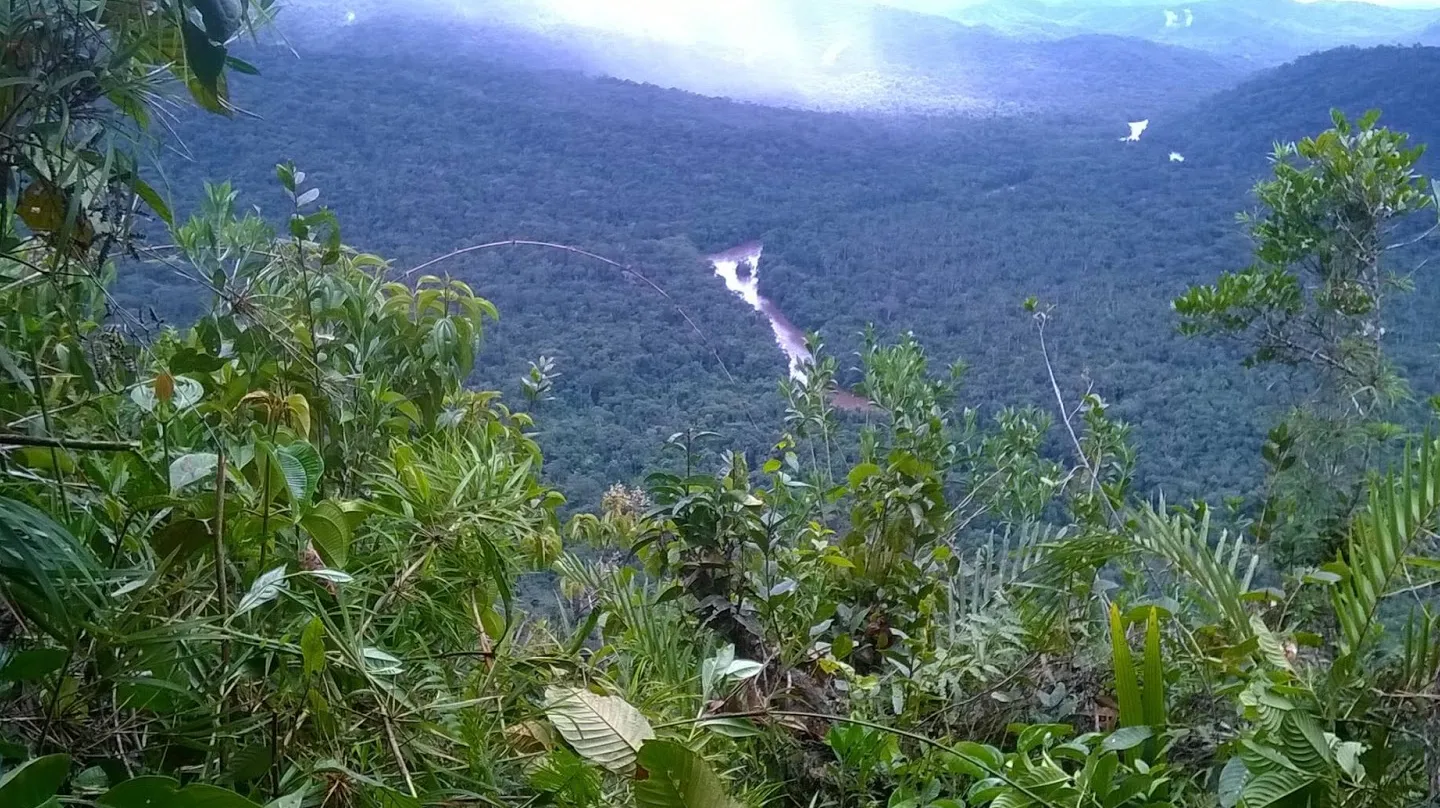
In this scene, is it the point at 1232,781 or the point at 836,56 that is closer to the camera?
the point at 1232,781

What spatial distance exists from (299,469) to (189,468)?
0.08 metres

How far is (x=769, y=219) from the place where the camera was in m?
2.53

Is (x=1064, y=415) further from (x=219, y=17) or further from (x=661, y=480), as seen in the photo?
(x=219, y=17)

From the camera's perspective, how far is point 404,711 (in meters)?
0.81

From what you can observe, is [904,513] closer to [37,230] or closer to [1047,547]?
[1047,547]

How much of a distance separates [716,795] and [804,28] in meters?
2.75

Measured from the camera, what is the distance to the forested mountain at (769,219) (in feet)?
6.26

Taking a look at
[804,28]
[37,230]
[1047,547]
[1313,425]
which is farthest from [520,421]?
Answer: [804,28]

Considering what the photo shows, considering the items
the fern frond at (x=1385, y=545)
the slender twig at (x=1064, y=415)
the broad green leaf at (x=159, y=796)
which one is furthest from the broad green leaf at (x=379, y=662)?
the slender twig at (x=1064, y=415)

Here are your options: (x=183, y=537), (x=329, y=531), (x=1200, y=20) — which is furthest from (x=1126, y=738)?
(x=1200, y=20)

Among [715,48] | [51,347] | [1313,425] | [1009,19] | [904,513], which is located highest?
[1009,19]

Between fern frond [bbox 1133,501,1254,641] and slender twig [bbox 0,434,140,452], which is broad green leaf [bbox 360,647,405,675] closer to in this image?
slender twig [bbox 0,434,140,452]

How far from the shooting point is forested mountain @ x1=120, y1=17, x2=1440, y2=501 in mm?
1909

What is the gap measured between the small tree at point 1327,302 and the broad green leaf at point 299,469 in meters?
1.62
